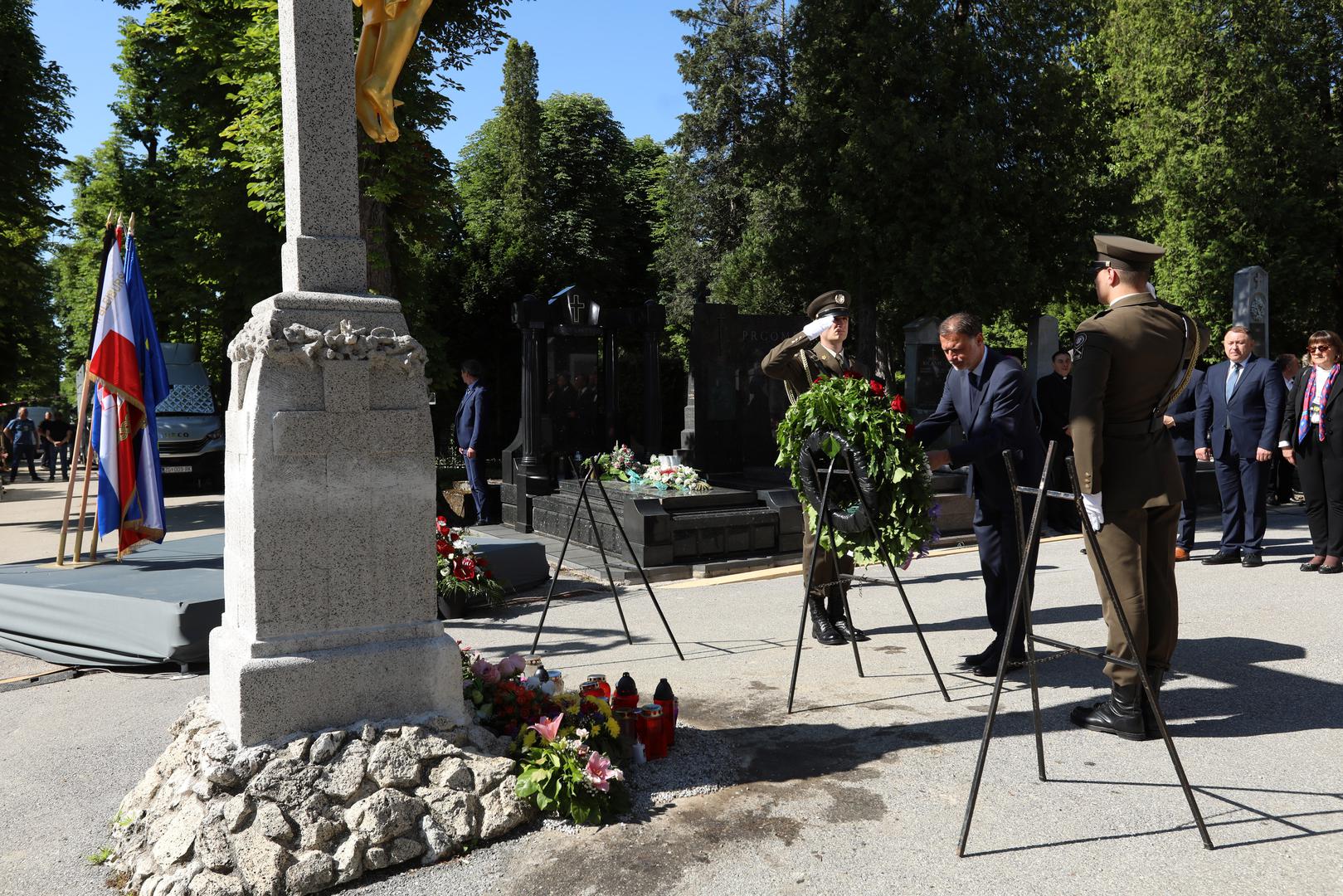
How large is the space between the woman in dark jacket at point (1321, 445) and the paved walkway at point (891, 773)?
151cm

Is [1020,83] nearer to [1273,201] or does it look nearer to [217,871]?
[1273,201]

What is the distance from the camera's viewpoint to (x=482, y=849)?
3641 millimetres

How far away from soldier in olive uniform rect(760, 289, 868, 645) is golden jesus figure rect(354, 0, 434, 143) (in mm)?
2812

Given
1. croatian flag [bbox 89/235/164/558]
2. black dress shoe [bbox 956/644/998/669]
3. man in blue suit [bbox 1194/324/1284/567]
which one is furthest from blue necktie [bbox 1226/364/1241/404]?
croatian flag [bbox 89/235/164/558]

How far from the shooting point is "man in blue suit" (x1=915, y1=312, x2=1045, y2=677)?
5562 millimetres

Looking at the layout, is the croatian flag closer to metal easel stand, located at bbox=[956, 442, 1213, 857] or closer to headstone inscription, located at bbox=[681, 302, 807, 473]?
metal easel stand, located at bbox=[956, 442, 1213, 857]

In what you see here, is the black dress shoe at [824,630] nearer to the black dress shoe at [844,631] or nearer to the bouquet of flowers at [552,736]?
the black dress shoe at [844,631]

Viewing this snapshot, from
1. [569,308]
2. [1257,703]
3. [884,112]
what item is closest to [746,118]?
[884,112]

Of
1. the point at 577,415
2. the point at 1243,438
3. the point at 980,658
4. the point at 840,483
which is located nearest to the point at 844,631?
the point at 980,658

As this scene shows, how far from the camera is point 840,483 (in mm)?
5555

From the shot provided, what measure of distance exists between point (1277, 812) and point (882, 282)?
21.2 metres

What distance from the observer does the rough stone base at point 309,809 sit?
11.3 feet

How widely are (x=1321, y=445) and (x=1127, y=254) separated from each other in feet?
17.2

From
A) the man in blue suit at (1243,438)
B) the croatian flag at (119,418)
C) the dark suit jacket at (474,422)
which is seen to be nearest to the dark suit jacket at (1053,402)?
the man in blue suit at (1243,438)
